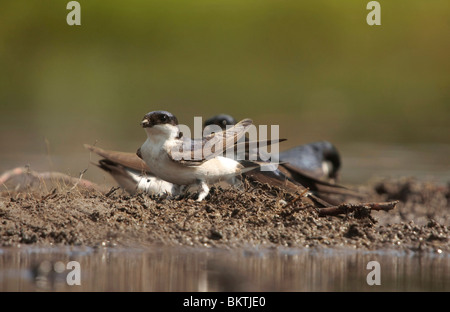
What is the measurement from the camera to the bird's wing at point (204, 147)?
7.10 meters

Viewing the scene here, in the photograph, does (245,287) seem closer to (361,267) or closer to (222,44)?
(361,267)

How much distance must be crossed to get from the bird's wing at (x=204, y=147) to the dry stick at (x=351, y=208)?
964 mm

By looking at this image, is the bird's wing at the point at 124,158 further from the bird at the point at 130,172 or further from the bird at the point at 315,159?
the bird at the point at 315,159

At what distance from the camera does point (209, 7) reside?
2173 centimetres

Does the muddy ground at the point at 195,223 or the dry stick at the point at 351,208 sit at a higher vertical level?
the dry stick at the point at 351,208

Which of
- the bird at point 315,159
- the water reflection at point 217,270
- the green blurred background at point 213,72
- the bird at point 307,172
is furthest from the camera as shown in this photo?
the green blurred background at point 213,72

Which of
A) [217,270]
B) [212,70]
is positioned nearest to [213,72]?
[212,70]

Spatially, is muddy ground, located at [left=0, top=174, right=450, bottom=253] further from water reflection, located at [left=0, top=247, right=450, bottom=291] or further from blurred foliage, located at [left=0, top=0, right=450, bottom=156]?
blurred foliage, located at [left=0, top=0, right=450, bottom=156]

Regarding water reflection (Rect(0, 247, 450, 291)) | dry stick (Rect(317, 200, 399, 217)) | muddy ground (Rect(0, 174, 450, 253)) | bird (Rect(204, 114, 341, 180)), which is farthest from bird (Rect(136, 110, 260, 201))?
bird (Rect(204, 114, 341, 180))

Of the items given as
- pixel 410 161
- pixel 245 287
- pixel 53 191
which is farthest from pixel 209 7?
pixel 245 287

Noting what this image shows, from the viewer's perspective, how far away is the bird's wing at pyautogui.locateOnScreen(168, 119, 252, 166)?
280 inches

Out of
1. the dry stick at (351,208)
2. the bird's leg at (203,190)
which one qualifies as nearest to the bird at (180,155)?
the bird's leg at (203,190)

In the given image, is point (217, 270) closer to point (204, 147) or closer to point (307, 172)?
point (204, 147)

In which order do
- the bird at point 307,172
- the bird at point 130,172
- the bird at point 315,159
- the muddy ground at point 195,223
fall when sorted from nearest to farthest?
the muddy ground at point 195,223 → the bird at point 130,172 → the bird at point 307,172 → the bird at point 315,159
